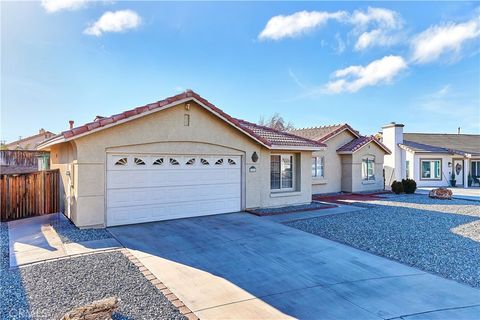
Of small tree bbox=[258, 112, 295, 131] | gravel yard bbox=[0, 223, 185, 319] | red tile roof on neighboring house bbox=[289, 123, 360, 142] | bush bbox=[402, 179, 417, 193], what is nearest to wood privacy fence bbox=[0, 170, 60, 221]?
gravel yard bbox=[0, 223, 185, 319]

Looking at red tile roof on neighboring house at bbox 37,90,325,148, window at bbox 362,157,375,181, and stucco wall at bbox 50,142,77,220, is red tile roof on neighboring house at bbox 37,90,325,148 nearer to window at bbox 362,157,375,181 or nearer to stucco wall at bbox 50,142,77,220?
stucco wall at bbox 50,142,77,220

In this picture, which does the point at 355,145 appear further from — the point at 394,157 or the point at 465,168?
the point at 465,168

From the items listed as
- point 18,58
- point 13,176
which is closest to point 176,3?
point 18,58

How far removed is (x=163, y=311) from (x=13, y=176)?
9.91 metres

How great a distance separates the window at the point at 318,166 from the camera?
20311mm

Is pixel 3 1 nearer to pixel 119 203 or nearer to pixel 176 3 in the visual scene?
pixel 176 3

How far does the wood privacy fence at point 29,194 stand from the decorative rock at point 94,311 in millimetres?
9337

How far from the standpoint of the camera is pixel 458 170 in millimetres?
28578

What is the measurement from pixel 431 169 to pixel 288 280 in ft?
92.8

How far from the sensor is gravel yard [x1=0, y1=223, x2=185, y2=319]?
441 cm

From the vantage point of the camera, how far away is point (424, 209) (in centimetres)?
1453

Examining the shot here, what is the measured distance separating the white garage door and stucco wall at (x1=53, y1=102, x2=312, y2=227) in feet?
1.07

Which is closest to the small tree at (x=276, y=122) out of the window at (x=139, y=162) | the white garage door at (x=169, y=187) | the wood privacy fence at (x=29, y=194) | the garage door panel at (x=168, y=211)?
the white garage door at (x=169, y=187)

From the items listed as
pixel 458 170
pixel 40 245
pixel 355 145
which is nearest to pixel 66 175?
pixel 40 245
